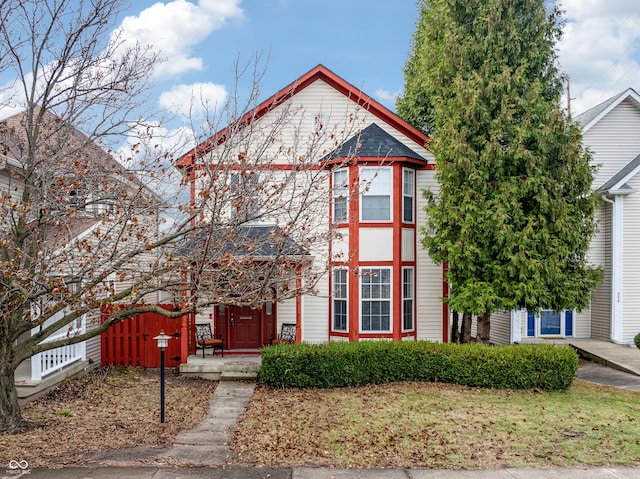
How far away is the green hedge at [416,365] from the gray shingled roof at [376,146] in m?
5.07

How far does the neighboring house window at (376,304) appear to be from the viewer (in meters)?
14.7

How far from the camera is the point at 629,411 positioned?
33.5 feet

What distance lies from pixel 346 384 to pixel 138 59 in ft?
25.8

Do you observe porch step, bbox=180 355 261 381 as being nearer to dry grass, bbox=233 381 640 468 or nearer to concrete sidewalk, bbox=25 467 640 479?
dry grass, bbox=233 381 640 468

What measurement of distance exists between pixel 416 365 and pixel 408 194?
4951mm

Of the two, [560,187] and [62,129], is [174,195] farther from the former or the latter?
[560,187]

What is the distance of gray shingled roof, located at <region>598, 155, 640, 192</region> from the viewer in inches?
663

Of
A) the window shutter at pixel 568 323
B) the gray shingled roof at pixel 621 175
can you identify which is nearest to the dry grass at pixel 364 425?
the window shutter at pixel 568 323

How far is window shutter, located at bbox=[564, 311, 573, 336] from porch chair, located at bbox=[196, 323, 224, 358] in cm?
1155

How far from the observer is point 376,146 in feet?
47.8

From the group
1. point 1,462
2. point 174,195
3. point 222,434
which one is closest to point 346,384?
point 222,434

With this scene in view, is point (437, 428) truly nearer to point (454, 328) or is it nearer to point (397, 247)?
point (397, 247)

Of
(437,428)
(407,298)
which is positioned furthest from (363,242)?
(437,428)

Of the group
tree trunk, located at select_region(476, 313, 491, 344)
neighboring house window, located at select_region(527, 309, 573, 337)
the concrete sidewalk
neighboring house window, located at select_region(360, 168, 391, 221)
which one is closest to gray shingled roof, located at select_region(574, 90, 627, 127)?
neighboring house window, located at select_region(527, 309, 573, 337)
